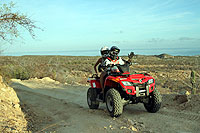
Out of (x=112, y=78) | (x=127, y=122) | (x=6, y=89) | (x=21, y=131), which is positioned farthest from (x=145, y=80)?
(x=6, y=89)

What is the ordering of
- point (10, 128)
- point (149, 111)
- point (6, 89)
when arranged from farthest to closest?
point (6, 89) → point (149, 111) → point (10, 128)

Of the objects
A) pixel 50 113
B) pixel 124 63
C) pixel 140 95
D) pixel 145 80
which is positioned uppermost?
pixel 124 63

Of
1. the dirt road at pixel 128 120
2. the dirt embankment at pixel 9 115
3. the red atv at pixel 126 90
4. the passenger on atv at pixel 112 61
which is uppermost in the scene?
the passenger on atv at pixel 112 61

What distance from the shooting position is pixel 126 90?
5.71 meters

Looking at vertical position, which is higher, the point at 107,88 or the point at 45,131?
the point at 107,88

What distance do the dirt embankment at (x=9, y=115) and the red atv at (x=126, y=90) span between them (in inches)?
97.8

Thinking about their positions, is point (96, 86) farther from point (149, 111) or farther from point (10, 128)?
point (10, 128)

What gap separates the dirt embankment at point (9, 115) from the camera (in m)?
4.81

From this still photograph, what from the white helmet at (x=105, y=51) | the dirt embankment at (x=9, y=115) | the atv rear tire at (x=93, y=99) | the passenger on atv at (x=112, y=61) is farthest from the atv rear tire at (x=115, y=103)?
the dirt embankment at (x=9, y=115)

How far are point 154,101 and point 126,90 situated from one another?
114 centimetres

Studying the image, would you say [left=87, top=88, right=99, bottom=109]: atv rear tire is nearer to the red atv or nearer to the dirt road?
the dirt road

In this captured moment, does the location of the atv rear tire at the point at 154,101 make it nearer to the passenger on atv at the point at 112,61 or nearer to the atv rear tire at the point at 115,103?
the atv rear tire at the point at 115,103

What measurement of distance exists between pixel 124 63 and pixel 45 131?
3365 mm

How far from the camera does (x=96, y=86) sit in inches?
288
